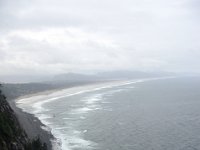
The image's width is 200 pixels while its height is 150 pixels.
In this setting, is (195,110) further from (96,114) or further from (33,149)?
(33,149)

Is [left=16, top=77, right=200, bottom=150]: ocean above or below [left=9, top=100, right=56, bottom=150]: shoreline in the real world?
below

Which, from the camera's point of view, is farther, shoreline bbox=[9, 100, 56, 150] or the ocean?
shoreline bbox=[9, 100, 56, 150]

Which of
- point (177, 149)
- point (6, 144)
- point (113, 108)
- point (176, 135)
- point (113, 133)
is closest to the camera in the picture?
point (6, 144)

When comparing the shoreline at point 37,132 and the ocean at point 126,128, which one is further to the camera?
the shoreline at point 37,132

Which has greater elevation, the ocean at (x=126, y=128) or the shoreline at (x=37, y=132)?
the shoreline at (x=37, y=132)

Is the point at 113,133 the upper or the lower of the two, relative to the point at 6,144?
lower

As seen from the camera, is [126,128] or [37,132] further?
Result: [126,128]

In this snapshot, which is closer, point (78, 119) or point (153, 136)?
point (153, 136)

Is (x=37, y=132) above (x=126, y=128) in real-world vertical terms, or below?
above

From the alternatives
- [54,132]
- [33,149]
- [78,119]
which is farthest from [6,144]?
[78,119]

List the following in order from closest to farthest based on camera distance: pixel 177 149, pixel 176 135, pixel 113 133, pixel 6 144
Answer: pixel 6 144
pixel 177 149
pixel 176 135
pixel 113 133
